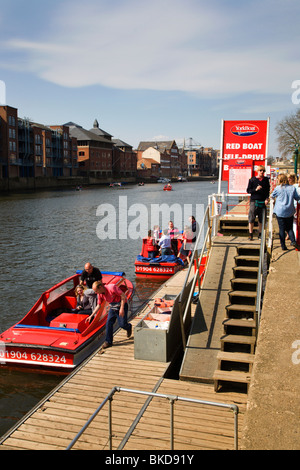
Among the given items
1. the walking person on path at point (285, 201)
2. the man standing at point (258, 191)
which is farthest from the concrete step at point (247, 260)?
the walking person on path at point (285, 201)

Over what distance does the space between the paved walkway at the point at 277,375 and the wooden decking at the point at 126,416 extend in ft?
3.48

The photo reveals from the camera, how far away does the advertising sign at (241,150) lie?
12.1 meters

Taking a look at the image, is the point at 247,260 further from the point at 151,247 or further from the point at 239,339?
the point at 151,247

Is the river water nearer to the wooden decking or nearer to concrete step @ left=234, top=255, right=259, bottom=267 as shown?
the wooden decking

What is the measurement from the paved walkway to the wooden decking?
1061 millimetres

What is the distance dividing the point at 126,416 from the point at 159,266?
1254 cm

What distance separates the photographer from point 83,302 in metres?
11.5

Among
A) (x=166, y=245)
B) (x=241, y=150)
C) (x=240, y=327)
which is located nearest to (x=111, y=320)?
(x=240, y=327)

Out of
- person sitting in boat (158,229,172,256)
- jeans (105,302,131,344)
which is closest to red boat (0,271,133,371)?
jeans (105,302,131,344)

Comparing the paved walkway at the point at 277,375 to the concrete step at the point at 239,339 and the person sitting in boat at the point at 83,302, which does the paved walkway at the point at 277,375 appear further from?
the person sitting in boat at the point at 83,302

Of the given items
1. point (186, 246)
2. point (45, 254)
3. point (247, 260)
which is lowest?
point (45, 254)

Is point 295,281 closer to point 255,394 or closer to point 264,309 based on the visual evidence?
point 264,309

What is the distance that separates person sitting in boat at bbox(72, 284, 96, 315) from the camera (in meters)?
11.3

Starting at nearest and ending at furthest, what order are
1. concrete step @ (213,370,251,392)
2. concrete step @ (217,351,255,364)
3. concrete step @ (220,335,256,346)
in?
concrete step @ (213,370,251,392), concrete step @ (217,351,255,364), concrete step @ (220,335,256,346)
